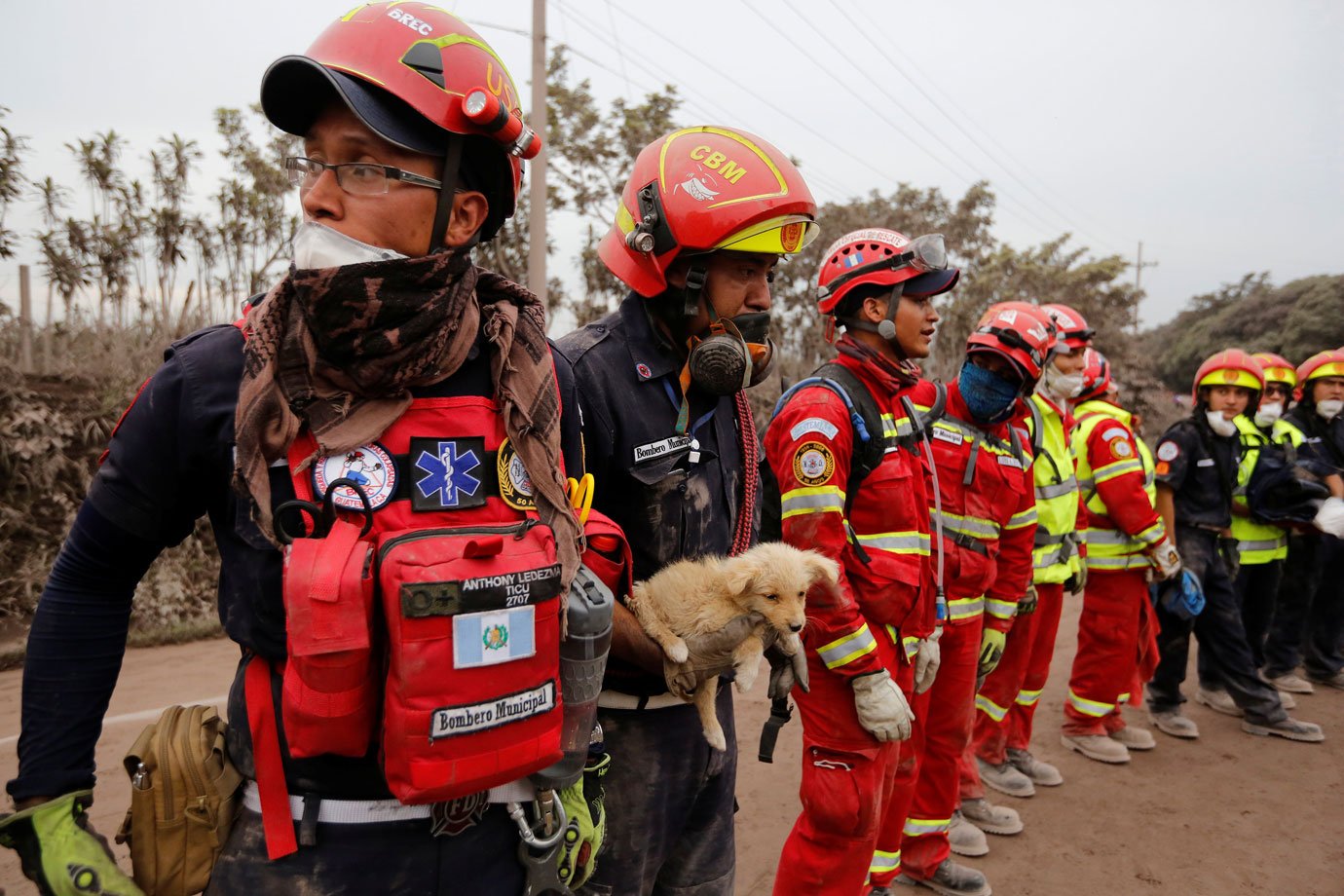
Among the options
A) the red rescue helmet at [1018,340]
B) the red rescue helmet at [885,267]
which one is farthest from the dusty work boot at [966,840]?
the red rescue helmet at [885,267]

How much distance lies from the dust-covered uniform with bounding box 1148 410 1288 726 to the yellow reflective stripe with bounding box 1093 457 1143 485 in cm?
113

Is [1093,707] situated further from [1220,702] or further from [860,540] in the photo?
[860,540]

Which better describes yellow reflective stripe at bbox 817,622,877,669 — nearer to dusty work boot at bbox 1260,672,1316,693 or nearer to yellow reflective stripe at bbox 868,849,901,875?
yellow reflective stripe at bbox 868,849,901,875

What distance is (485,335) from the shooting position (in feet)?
5.72

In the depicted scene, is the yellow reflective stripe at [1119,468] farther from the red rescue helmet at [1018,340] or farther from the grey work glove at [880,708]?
the grey work glove at [880,708]

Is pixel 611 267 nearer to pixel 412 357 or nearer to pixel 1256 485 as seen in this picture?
pixel 412 357

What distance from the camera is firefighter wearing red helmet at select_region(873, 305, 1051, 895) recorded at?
405 centimetres

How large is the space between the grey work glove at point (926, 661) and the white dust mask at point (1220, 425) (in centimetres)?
468

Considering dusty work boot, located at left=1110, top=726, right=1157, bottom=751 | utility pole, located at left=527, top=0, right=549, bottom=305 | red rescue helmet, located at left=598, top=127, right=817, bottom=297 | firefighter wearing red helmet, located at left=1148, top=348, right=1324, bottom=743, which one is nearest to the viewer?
red rescue helmet, located at left=598, top=127, right=817, bottom=297

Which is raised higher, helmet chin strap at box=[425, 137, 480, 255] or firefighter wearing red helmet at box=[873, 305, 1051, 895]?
helmet chin strap at box=[425, 137, 480, 255]

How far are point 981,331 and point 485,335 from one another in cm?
364

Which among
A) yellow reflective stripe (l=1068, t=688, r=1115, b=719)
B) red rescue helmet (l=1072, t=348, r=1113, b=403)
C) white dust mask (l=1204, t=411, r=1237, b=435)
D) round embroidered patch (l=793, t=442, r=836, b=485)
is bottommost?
yellow reflective stripe (l=1068, t=688, r=1115, b=719)

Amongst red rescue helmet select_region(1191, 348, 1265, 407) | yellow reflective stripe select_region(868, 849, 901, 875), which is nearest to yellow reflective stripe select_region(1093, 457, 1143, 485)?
red rescue helmet select_region(1191, 348, 1265, 407)

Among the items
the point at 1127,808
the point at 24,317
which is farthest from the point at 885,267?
the point at 24,317
